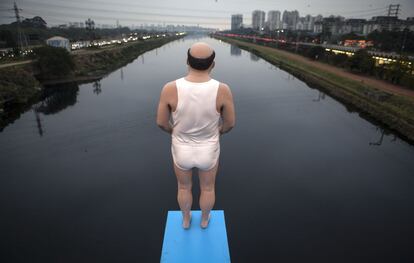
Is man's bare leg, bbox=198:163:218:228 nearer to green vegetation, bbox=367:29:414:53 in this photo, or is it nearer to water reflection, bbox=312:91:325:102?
water reflection, bbox=312:91:325:102

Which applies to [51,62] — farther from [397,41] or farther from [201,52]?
[397,41]

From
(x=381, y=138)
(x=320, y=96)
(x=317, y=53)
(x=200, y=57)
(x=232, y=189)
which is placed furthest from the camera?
(x=317, y=53)

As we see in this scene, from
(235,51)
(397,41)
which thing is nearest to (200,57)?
(397,41)

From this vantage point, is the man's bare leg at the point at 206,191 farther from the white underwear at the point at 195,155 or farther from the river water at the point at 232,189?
the river water at the point at 232,189

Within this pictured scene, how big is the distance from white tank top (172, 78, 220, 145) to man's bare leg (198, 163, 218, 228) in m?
0.41

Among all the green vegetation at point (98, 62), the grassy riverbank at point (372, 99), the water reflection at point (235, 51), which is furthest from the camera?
the water reflection at point (235, 51)

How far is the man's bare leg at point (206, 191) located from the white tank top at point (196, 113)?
413 millimetres

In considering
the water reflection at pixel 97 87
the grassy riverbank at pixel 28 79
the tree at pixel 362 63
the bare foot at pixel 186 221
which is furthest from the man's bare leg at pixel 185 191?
the tree at pixel 362 63

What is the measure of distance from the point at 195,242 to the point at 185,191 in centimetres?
64

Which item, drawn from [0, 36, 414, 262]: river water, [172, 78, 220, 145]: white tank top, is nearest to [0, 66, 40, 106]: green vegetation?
[0, 36, 414, 262]: river water

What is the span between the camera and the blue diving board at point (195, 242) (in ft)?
10.1

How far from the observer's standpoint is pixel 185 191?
319 centimetres

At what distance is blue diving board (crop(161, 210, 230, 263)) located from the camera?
3.06 metres

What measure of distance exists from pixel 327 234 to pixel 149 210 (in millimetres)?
6074
